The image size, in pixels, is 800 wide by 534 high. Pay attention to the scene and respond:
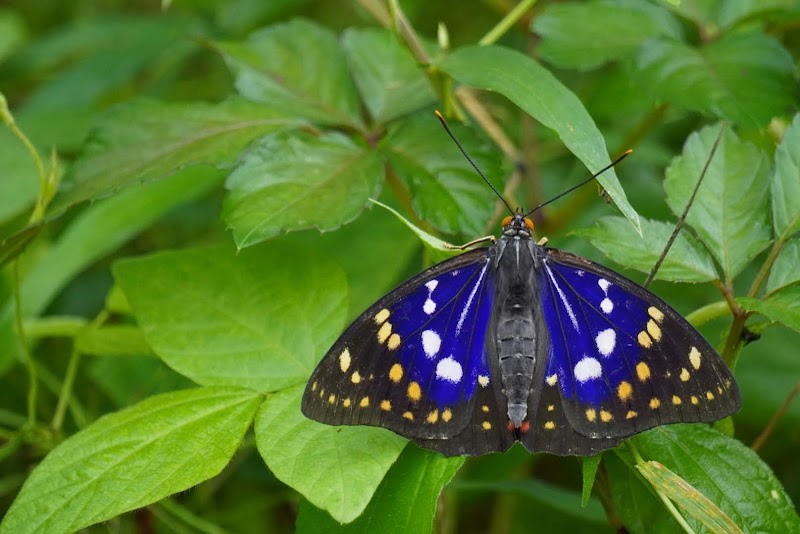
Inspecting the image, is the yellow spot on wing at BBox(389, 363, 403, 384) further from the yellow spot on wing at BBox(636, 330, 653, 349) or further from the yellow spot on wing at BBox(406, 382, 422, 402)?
the yellow spot on wing at BBox(636, 330, 653, 349)

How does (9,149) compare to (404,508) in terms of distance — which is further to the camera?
(9,149)

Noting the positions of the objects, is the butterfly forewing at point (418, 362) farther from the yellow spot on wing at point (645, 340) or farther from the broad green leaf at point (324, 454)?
the yellow spot on wing at point (645, 340)

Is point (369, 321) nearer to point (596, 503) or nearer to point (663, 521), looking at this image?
point (663, 521)

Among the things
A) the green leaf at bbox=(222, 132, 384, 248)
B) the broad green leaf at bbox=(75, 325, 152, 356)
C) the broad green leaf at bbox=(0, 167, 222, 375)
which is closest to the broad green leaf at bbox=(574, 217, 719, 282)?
the green leaf at bbox=(222, 132, 384, 248)

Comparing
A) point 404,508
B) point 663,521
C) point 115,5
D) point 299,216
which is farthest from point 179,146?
point 115,5

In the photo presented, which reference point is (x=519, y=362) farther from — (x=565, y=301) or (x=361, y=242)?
(x=361, y=242)
